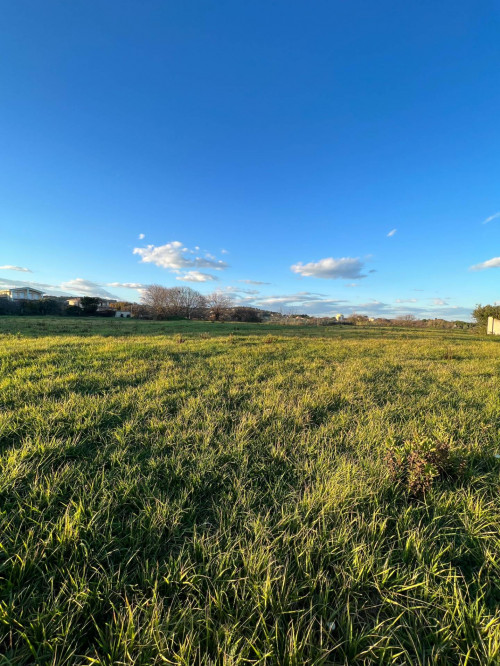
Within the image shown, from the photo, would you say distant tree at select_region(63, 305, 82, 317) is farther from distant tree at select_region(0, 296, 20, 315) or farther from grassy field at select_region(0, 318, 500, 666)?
grassy field at select_region(0, 318, 500, 666)

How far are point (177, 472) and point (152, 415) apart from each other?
140cm

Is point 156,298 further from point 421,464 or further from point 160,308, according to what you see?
point 421,464

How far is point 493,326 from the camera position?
24016mm

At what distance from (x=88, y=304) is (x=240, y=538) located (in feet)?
172

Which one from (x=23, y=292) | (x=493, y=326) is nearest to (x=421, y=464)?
(x=493, y=326)

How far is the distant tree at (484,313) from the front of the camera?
81.4 feet

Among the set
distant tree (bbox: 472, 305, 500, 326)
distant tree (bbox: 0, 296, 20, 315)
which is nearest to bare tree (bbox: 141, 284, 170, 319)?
distant tree (bbox: 0, 296, 20, 315)

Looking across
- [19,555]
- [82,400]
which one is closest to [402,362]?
[82,400]

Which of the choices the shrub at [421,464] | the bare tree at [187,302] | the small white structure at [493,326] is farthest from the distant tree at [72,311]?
the small white structure at [493,326]

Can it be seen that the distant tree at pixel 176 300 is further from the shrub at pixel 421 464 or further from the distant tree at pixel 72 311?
the shrub at pixel 421 464

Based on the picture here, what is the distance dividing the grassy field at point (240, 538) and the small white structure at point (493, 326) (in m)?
27.2

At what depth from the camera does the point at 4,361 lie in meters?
5.85

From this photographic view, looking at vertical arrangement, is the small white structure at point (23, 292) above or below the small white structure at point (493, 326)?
above

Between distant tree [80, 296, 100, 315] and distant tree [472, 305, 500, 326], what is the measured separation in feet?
178
